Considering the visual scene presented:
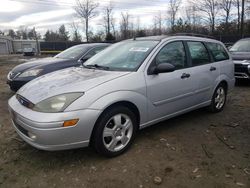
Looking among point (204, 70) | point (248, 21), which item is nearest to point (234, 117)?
point (204, 70)

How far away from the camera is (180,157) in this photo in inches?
133

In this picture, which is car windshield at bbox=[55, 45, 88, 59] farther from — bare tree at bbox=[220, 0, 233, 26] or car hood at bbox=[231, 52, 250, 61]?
bare tree at bbox=[220, 0, 233, 26]

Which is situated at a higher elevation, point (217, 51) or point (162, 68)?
point (217, 51)

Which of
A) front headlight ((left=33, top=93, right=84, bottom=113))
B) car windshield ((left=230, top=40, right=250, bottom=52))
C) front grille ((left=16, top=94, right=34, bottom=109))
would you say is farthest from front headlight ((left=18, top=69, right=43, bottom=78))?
car windshield ((left=230, top=40, right=250, bottom=52))

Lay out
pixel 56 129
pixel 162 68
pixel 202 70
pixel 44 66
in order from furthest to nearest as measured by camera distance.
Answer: pixel 44 66
pixel 202 70
pixel 162 68
pixel 56 129

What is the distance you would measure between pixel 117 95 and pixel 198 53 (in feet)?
7.10

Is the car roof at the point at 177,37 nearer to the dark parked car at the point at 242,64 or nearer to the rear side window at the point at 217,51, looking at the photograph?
the rear side window at the point at 217,51

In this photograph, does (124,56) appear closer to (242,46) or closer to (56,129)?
(56,129)

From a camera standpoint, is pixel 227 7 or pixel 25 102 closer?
pixel 25 102

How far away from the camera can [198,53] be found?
15.4 feet

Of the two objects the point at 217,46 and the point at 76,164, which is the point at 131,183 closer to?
the point at 76,164

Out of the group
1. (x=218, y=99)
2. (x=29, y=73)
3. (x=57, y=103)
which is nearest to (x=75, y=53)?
(x=29, y=73)

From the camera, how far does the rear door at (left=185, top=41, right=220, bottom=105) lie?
4.50 m

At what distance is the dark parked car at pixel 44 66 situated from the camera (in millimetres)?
6164
